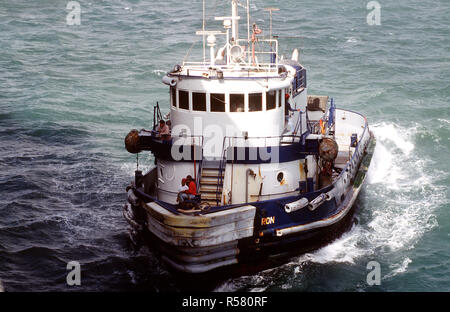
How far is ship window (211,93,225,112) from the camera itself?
19141 millimetres

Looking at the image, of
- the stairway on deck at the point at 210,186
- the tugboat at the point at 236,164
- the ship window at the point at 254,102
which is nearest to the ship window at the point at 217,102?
the tugboat at the point at 236,164

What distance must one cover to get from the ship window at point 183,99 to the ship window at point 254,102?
1988 mm

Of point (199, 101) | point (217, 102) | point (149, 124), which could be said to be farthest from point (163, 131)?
point (149, 124)

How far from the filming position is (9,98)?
126 feet

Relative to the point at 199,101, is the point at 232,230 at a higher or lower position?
lower

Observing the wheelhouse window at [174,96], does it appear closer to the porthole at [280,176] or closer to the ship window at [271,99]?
the ship window at [271,99]

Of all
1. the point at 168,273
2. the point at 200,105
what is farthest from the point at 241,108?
the point at 168,273

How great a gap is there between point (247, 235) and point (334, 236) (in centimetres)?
484

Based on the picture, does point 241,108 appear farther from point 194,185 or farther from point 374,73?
point 374,73

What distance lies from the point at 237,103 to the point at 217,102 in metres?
0.62

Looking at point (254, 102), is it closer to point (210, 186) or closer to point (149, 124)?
point (210, 186)

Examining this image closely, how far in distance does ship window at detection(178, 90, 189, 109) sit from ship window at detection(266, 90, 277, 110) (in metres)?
2.53

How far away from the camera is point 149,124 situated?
3472 cm

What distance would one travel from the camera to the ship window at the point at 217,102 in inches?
754
